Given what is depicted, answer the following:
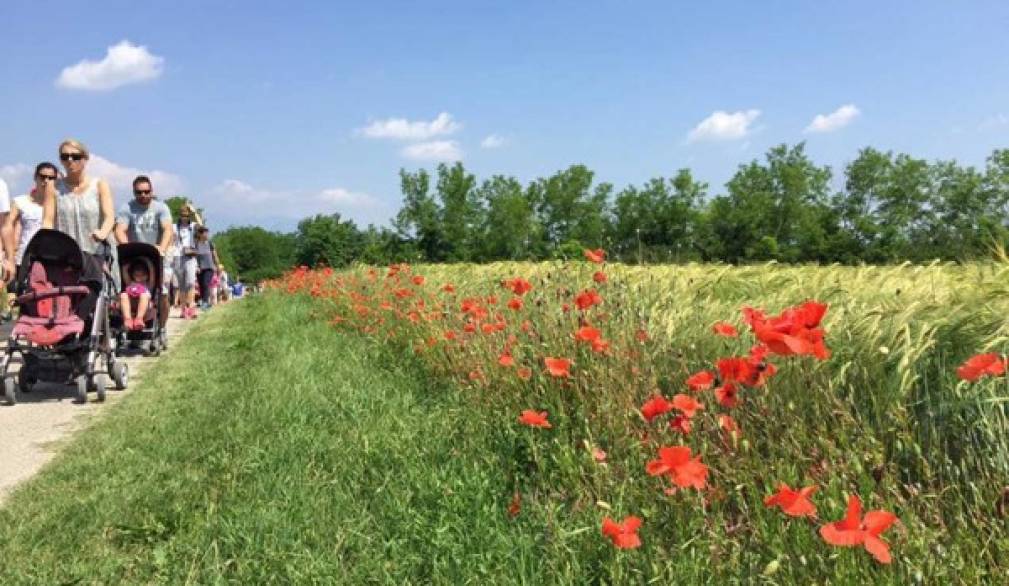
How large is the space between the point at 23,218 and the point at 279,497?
716cm

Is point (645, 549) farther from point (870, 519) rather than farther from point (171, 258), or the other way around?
point (171, 258)

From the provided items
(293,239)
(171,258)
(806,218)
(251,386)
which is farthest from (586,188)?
(293,239)

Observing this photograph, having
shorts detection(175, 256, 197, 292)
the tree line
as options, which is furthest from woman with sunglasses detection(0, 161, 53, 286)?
the tree line

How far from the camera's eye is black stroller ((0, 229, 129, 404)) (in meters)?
5.92

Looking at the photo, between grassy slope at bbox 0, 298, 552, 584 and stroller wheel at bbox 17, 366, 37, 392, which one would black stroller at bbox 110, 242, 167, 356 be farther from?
grassy slope at bbox 0, 298, 552, 584

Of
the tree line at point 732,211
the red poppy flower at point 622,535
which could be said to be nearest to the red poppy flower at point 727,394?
the red poppy flower at point 622,535

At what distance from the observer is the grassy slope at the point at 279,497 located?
2631mm

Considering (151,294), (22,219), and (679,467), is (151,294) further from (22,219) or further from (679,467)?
(679,467)

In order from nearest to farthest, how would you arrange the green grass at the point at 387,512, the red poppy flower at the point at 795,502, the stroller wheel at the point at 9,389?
the red poppy flower at the point at 795,502, the green grass at the point at 387,512, the stroller wheel at the point at 9,389

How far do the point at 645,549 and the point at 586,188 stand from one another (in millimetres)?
63384

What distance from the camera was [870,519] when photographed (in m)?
1.37

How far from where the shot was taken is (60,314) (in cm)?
604

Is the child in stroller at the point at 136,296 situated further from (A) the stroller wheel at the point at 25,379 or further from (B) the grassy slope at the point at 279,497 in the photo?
(B) the grassy slope at the point at 279,497

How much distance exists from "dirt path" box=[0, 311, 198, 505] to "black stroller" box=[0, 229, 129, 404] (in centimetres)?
16
